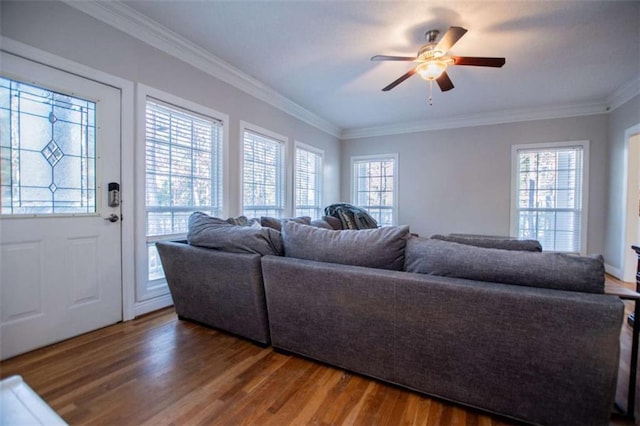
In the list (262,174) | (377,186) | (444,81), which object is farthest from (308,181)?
(444,81)

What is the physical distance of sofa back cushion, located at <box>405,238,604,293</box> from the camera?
4.09 feet

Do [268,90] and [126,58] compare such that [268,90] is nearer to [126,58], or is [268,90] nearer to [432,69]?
[126,58]

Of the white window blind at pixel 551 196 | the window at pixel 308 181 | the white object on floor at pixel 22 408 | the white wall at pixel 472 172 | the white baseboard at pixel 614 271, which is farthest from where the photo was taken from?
A: the window at pixel 308 181

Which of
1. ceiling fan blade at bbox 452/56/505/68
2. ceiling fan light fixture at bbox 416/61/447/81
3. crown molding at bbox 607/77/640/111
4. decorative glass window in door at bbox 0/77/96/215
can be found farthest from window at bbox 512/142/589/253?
decorative glass window in door at bbox 0/77/96/215

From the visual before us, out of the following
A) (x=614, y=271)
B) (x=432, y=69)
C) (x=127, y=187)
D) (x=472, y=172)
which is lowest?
(x=614, y=271)

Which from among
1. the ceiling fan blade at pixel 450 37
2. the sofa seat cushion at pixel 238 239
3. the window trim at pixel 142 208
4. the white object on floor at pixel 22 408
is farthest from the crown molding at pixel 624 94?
the white object on floor at pixel 22 408

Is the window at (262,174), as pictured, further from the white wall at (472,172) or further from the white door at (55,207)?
the white wall at (472,172)

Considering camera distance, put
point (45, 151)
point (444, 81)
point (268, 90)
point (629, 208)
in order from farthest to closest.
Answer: point (268, 90) → point (629, 208) → point (444, 81) → point (45, 151)

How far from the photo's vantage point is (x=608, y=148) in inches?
168

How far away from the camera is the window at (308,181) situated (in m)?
4.93

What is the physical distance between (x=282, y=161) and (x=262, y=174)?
20.2 inches

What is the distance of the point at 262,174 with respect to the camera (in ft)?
13.5

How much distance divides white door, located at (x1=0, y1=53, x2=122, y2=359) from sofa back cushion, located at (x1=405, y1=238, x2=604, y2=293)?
7.92 ft

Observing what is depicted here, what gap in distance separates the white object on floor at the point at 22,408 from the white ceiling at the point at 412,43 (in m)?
2.62
